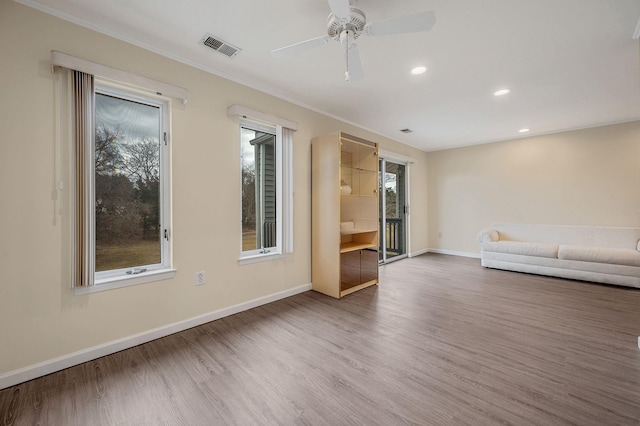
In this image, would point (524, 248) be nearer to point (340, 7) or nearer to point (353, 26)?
point (353, 26)

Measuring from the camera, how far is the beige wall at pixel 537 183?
439 centimetres

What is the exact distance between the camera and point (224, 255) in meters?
2.79

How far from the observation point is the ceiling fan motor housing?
1687 millimetres

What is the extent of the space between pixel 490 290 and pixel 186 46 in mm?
4646

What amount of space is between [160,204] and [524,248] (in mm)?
5481

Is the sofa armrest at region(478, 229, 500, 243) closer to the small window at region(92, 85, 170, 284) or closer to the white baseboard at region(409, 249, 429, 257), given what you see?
the white baseboard at region(409, 249, 429, 257)

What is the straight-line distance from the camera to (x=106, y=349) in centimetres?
208

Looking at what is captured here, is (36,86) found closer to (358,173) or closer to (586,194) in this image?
(358,173)

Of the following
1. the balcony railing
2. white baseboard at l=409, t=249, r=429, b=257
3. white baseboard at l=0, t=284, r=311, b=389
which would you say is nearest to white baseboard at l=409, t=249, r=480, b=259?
white baseboard at l=409, t=249, r=429, b=257

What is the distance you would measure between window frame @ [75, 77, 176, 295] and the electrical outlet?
23 cm

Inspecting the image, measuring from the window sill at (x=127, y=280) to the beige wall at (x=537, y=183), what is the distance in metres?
6.02

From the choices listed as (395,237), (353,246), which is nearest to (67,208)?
(353,246)

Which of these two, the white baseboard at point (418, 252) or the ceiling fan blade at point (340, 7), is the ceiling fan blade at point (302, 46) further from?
the white baseboard at point (418, 252)

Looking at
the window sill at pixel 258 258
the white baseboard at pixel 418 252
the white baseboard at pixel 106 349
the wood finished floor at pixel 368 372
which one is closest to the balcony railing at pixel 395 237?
the white baseboard at pixel 418 252
